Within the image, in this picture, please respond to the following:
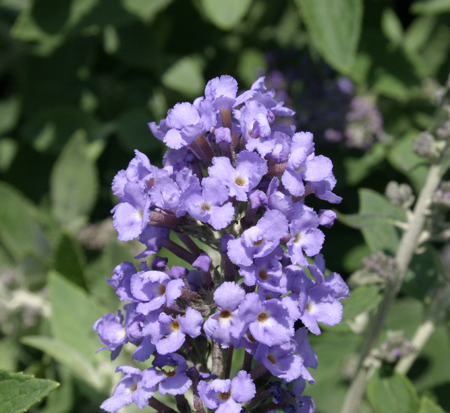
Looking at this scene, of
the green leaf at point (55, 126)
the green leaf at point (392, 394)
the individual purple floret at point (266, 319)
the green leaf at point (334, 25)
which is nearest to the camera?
the individual purple floret at point (266, 319)

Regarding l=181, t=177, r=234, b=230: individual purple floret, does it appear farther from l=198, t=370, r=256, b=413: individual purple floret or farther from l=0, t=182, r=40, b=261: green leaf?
l=0, t=182, r=40, b=261: green leaf

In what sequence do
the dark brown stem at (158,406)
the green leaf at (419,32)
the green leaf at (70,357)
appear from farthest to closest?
the green leaf at (419,32), the green leaf at (70,357), the dark brown stem at (158,406)

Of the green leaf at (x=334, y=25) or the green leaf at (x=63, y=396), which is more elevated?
the green leaf at (x=334, y=25)

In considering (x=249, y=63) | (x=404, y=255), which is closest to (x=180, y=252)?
(x=404, y=255)

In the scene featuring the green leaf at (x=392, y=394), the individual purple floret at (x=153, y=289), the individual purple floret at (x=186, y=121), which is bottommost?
the green leaf at (x=392, y=394)

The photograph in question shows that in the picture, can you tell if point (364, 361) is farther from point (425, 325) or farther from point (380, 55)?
point (380, 55)

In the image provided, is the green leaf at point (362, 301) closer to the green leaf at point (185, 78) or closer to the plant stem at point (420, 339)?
the plant stem at point (420, 339)

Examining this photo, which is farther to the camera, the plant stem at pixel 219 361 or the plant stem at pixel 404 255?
the plant stem at pixel 404 255

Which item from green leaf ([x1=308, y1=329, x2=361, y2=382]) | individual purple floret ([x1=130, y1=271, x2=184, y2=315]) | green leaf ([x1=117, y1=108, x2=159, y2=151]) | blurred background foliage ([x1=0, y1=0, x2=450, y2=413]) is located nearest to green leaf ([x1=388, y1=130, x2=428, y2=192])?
blurred background foliage ([x1=0, y1=0, x2=450, y2=413])

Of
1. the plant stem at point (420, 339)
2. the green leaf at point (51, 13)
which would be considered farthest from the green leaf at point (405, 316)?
the green leaf at point (51, 13)

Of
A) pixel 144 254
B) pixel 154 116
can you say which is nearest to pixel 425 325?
pixel 144 254
